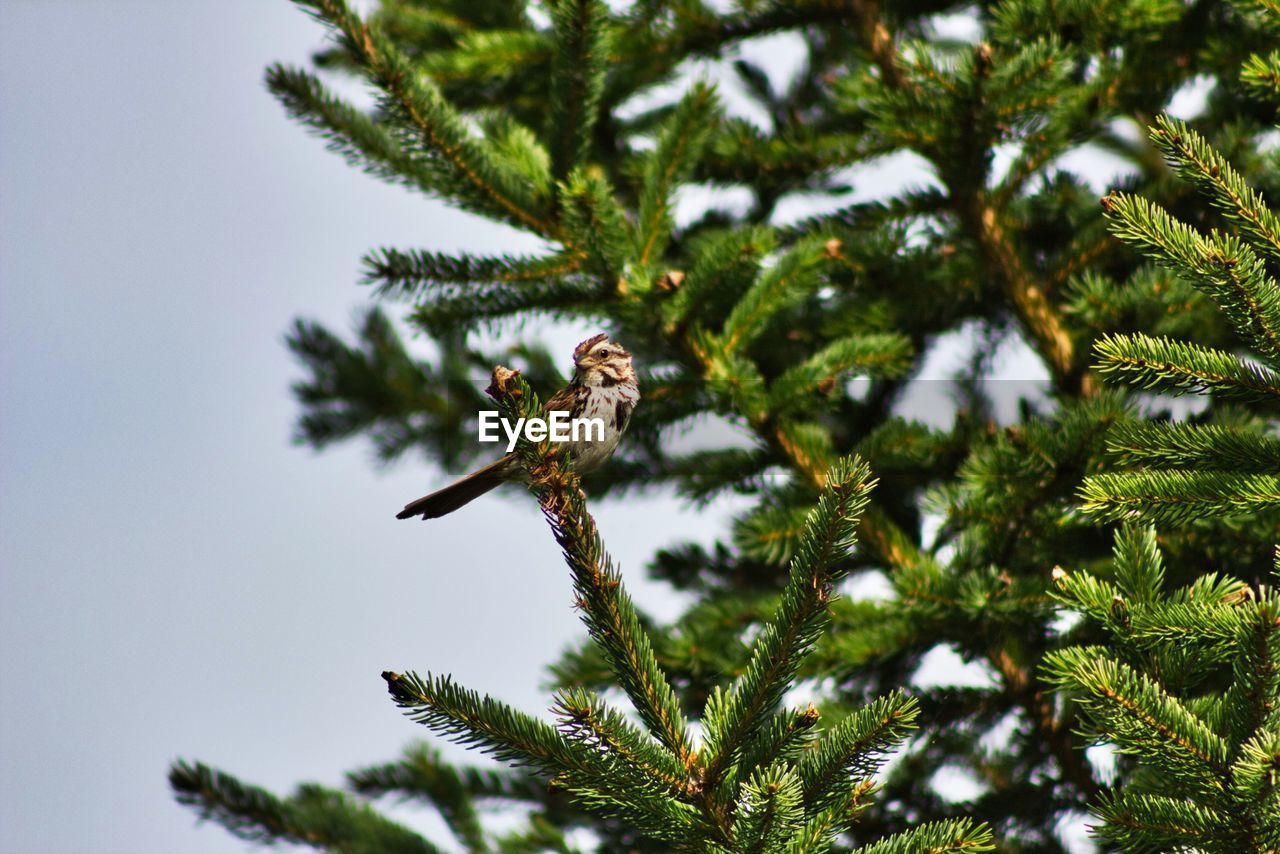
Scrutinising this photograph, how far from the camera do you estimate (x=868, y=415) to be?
5039mm

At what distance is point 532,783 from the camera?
14.7 ft

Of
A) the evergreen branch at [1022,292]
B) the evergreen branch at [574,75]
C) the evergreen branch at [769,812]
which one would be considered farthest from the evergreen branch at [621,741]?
the evergreen branch at [1022,292]

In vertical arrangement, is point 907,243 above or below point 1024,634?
above

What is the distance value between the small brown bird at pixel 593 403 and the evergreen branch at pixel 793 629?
1.36 meters

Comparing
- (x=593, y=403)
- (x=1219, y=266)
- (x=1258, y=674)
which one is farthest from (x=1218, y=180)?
(x=593, y=403)

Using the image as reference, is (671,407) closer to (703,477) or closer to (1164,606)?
(703,477)

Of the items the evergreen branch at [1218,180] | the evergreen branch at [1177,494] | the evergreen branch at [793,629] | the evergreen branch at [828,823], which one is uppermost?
the evergreen branch at [1218,180]

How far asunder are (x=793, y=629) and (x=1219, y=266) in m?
1.16

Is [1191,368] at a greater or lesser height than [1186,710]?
greater

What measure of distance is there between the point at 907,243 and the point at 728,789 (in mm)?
2790

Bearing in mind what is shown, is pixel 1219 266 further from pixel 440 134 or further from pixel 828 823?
pixel 440 134

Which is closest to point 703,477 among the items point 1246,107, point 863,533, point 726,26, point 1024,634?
point 863,533

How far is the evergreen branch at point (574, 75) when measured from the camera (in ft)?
12.3

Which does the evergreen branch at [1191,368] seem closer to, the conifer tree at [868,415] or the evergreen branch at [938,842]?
the conifer tree at [868,415]
